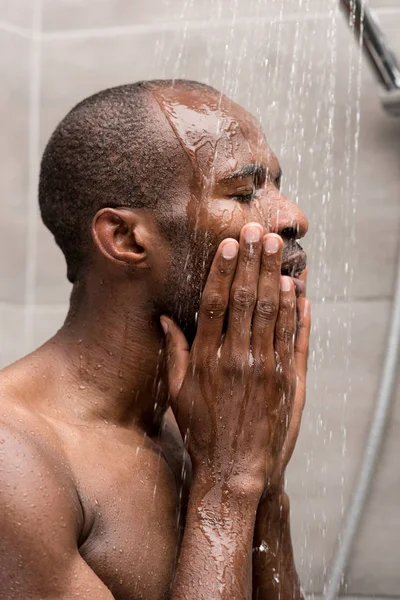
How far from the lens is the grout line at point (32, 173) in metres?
1.88

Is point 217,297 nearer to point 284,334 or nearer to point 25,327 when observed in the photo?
point 284,334

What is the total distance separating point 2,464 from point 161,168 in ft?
1.25

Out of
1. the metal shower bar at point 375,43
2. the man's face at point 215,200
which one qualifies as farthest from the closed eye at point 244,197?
the metal shower bar at point 375,43

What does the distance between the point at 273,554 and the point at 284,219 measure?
37 centimetres

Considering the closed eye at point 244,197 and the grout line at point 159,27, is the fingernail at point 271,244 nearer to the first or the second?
the closed eye at point 244,197

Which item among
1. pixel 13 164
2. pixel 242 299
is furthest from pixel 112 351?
pixel 13 164

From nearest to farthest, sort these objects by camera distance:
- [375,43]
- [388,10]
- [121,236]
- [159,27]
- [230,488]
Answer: [230,488]
[121,236]
[375,43]
[388,10]
[159,27]

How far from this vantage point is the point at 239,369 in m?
1.09

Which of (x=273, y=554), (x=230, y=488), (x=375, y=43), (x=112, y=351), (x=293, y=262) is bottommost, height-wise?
(x=273, y=554)

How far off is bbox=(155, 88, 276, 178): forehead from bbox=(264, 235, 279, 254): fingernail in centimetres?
10

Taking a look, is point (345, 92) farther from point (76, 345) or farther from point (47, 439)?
point (47, 439)

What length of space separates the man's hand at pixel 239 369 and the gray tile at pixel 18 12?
982 millimetres

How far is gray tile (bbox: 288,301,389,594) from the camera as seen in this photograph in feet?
5.45

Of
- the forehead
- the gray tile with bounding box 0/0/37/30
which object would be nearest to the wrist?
the forehead
